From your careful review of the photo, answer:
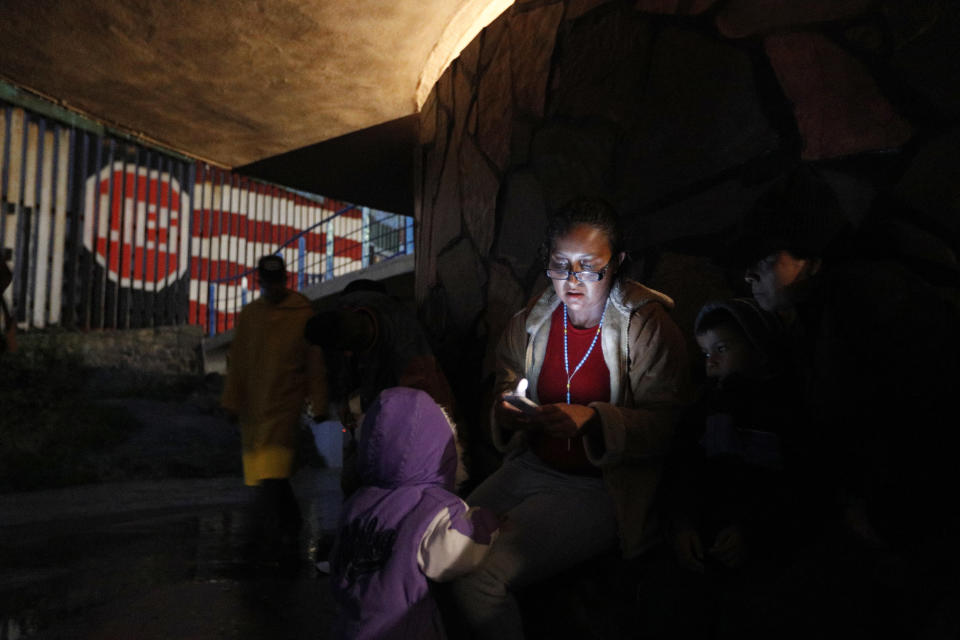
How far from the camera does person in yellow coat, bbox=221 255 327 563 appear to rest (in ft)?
14.6

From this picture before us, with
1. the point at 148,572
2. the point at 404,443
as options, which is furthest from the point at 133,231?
the point at 404,443

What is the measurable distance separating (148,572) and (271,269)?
6.28ft

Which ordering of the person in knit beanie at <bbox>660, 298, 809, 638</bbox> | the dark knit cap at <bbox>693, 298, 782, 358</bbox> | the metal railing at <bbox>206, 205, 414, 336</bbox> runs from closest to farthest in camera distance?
the person in knit beanie at <bbox>660, 298, 809, 638</bbox>, the dark knit cap at <bbox>693, 298, 782, 358</bbox>, the metal railing at <bbox>206, 205, 414, 336</bbox>

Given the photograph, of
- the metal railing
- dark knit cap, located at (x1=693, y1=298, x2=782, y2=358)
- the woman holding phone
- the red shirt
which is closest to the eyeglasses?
the woman holding phone

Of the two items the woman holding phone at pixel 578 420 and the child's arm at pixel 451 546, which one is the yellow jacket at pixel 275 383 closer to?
the woman holding phone at pixel 578 420

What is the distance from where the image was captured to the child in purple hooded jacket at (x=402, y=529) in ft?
6.71

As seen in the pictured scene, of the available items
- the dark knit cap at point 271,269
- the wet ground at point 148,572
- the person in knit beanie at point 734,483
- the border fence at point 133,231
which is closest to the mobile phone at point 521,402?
the person in knit beanie at point 734,483

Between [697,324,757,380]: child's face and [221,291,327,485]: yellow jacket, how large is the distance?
285 cm

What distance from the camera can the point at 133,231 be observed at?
14.8 meters

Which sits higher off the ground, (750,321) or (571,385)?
(750,321)

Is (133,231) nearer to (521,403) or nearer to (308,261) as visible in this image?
(308,261)

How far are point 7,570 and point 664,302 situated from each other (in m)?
4.03

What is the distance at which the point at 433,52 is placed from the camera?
5453 millimetres

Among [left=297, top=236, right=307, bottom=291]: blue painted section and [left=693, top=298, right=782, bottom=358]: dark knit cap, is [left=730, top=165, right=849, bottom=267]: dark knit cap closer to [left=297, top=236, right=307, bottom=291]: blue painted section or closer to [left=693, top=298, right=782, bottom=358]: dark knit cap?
[left=693, top=298, right=782, bottom=358]: dark knit cap
